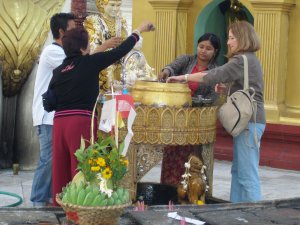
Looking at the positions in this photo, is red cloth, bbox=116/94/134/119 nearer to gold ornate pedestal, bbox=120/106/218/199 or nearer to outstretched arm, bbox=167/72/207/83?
gold ornate pedestal, bbox=120/106/218/199

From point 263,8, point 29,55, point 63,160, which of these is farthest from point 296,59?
point 63,160

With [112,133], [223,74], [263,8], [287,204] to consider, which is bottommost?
[287,204]

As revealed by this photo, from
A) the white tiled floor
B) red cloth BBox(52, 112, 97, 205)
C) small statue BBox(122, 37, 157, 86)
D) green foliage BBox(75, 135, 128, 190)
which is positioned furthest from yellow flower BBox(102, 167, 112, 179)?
the white tiled floor

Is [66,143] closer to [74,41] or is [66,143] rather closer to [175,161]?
[74,41]

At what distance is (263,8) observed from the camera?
10008 millimetres

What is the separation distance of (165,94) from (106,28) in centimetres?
142

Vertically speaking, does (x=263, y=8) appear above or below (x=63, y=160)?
above

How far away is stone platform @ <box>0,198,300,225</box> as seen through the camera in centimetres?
478

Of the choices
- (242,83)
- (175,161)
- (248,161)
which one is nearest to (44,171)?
(175,161)

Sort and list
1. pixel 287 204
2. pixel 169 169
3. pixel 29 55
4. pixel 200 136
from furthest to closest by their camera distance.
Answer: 1. pixel 29 55
2. pixel 169 169
3. pixel 200 136
4. pixel 287 204

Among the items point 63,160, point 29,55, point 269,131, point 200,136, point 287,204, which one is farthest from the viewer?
point 269,131

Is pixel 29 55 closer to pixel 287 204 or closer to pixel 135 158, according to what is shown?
pixel 135 158

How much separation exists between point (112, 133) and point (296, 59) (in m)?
Result: 4.78

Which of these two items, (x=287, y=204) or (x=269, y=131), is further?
(x=269, y=131)
